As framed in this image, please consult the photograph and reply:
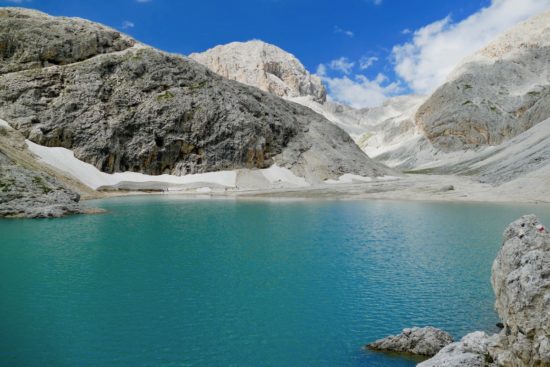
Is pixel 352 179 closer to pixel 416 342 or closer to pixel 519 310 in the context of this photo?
pixel 416 342

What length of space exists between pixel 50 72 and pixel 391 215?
253 feet

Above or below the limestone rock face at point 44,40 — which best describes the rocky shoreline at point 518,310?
below

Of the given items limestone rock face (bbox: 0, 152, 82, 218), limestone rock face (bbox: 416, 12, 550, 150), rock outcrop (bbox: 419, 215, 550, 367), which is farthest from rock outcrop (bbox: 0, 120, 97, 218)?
limestone rock face (bbox: 416, 12, 550, 150)

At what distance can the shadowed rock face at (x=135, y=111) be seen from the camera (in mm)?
92500

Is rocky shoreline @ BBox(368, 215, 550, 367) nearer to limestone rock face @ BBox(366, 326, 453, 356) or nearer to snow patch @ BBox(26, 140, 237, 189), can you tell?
limestone rock face @ BBox(366, 326, 453, 356)

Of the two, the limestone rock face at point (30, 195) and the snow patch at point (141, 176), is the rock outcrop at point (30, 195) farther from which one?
the snow patch at point (141, 176)

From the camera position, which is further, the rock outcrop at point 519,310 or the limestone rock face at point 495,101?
the limestone rock face at point 495,101

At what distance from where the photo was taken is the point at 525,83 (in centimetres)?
18650

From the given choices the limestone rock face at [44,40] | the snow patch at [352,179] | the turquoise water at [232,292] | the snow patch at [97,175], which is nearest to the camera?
the turquoise water at [232,292]

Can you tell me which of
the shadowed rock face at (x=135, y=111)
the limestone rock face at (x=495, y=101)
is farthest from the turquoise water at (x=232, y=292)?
the limestone rock face at (x=495, y=101)

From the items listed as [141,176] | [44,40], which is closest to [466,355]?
[141,176]

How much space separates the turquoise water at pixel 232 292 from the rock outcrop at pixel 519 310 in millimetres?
2296

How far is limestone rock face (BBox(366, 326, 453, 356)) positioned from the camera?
13.8 metres

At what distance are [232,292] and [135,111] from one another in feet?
284
